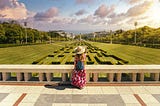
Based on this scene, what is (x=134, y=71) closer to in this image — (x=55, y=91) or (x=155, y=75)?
(x=155, y=75)

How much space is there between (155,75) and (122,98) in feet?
7.93

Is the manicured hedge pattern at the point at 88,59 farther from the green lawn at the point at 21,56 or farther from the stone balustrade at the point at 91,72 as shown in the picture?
the stone balustrade at the point at 91,72

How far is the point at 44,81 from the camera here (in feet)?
28.1

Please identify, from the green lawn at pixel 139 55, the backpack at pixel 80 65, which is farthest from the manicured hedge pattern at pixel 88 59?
the backpack at pixel 80 65

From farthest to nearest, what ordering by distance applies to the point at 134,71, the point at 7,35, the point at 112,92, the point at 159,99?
the point at 7,35 < the point at 134,71 < the point at 112,92 < the point at 159,99

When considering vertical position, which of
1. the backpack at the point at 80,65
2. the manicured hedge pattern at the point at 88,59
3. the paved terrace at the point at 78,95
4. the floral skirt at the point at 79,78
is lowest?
the manicured hedge pattern at the point at 88,59

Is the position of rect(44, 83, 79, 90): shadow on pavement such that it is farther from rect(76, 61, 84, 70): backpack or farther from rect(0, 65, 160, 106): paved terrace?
rect(76, 61, 84, 70): backpack

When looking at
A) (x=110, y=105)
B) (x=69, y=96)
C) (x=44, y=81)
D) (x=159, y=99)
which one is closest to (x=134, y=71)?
(x=159, y=99)

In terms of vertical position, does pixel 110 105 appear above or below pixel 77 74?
below

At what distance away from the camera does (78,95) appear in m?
7.35

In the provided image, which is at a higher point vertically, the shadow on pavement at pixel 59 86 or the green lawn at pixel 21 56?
the shadow on pavement at pixel 59 86

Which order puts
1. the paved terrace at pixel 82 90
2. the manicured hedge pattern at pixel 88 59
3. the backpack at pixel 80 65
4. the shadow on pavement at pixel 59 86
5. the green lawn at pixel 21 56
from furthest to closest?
the green lawn at pixel 21 56 → the manicured hedge pattern at pixel 88 59 → the shadow on pavement at pixel 59 86 → the backpack at pixel 80 65 → the paved terrace at pixel 82 90

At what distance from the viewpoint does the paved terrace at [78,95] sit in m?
6.68

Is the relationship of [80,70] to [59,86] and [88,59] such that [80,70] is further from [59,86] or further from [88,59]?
[88,59]
